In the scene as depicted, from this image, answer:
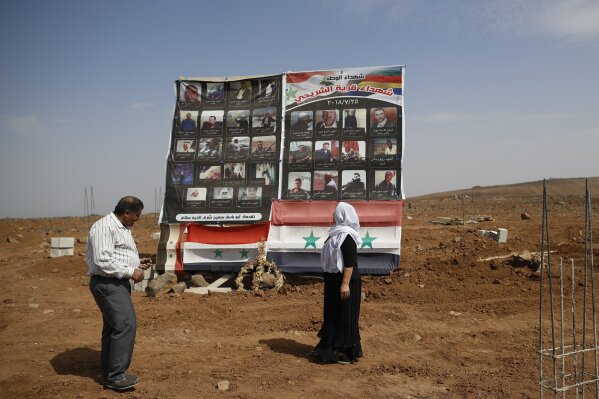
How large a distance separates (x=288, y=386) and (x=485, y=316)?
4.08 metres

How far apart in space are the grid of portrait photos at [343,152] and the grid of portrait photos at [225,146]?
0.43 metres

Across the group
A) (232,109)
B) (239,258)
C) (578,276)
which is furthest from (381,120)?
(578,276)

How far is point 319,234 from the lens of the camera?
979 cm

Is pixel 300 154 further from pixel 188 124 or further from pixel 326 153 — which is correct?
pixel 188 124

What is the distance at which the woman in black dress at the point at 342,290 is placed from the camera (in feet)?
18.4

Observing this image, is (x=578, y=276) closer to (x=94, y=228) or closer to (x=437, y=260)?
(x=437, y=260)

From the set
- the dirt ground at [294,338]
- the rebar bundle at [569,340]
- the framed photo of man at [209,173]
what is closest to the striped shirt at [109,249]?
the dirt ground at [294,338]

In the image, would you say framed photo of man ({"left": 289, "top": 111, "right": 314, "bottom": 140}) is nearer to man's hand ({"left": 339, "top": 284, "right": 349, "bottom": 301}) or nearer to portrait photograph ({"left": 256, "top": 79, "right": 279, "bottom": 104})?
portrait photograph ({"left": 256, "top": 79, "right": 279, "bottom": 104})

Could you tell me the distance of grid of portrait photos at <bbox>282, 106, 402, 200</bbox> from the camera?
999cm

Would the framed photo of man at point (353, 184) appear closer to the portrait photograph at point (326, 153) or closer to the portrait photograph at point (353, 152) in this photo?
the portrait photograph at point (353, 152)

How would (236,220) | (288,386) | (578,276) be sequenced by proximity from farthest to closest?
(236,220) → (578,276) → (288,386)

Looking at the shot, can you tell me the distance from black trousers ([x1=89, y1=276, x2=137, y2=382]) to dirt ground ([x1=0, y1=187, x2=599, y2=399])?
32 cm

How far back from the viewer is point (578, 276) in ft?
31.6

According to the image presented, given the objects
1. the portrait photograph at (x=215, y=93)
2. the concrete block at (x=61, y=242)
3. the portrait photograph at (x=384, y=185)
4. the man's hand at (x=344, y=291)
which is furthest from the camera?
the concrete block at (x=61, y=242)
